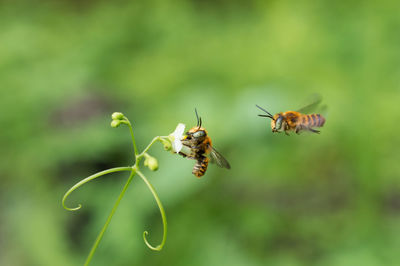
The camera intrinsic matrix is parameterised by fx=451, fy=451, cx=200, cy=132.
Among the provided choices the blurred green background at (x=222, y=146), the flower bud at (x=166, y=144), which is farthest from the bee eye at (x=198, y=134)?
the blurred green background at (x=222, y=146)

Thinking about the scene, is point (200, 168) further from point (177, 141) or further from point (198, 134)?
point (177, 141)

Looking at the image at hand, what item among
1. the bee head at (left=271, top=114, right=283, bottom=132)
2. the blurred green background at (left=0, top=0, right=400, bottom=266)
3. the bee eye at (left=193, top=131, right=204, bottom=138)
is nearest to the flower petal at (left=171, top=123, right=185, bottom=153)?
the bee eye at (left=193, top=131, right=204, bottom=138)

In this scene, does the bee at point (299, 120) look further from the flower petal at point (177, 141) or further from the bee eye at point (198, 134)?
the flower petal at point (177, 141)

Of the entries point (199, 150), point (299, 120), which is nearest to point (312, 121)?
point (299, 120)

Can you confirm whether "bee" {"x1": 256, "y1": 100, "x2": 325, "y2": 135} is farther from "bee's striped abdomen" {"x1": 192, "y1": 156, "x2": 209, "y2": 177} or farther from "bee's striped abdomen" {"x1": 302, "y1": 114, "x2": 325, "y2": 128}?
"bee's striped abdomen" {"x1": 192, "y1": 156, "x2": 209, "y2": 177}

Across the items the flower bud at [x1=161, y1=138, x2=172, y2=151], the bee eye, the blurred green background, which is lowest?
the blurred green background

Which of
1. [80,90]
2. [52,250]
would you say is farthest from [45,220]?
[80,90]
